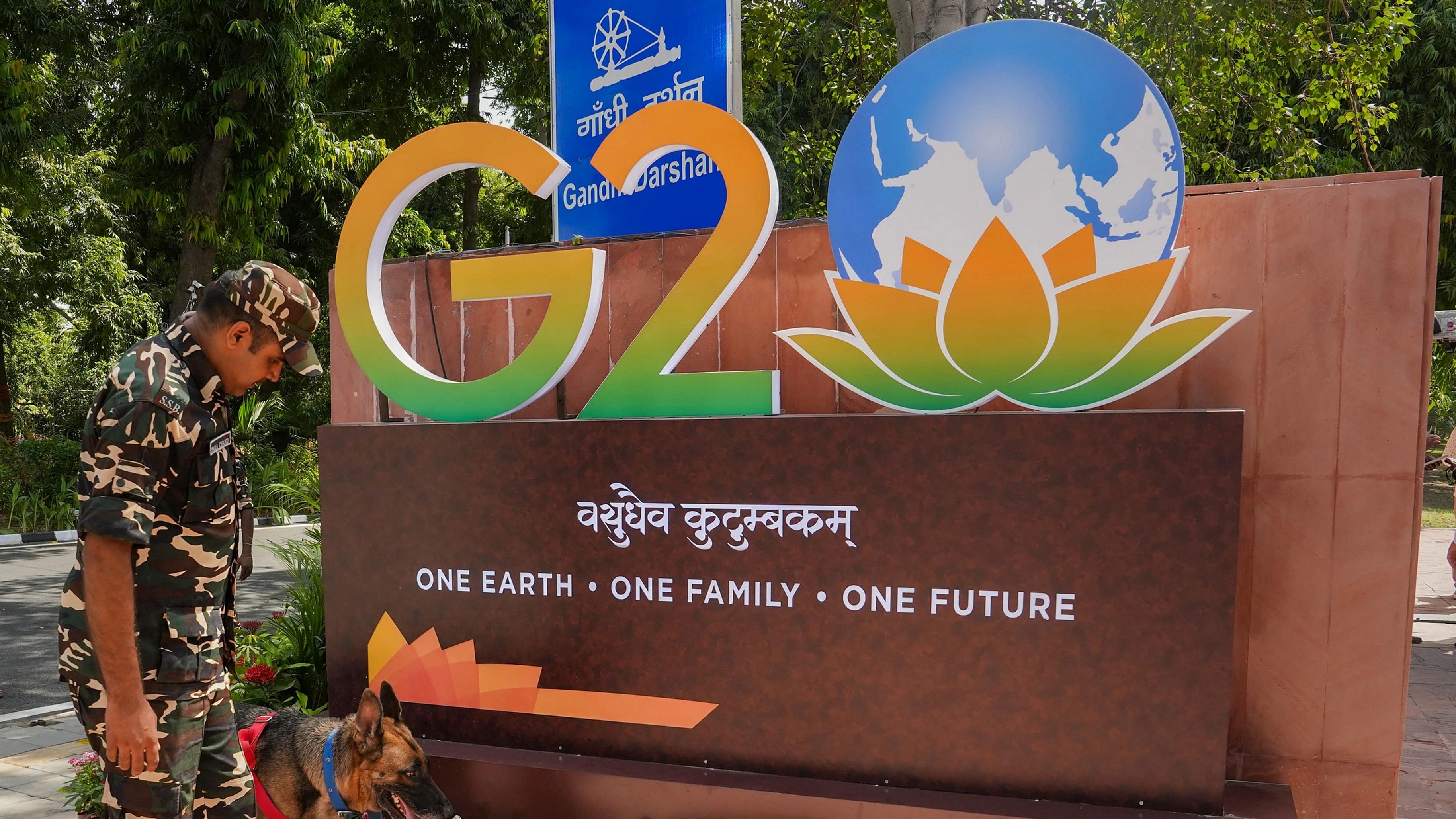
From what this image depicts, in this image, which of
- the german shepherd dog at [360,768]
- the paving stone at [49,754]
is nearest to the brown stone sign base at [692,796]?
the german shepherd dog at [360,768]

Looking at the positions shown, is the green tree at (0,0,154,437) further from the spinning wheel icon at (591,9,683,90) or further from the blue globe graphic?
the blue globe graphic

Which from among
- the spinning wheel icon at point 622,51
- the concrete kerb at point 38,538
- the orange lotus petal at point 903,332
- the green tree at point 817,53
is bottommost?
the concrete kerb at point 38,538

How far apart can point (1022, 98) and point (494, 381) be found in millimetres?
2116

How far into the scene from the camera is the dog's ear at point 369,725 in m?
3.09

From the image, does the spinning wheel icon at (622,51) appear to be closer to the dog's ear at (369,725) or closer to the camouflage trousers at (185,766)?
the dog's ear at (369,725)

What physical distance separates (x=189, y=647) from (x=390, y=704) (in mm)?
804

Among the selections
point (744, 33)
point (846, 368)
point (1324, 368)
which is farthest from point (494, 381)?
point (744, 33)

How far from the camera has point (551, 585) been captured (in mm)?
3770

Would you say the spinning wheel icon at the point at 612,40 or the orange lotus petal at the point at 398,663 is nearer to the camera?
the orange lotus petal at the point at 398,663

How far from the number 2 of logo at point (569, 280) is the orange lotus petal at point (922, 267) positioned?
1.50ft

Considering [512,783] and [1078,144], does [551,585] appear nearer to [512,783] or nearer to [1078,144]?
[512,783]

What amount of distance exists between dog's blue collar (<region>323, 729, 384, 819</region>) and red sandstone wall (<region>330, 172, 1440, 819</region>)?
112 inches

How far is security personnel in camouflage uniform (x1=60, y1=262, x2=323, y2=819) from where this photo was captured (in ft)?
7.74

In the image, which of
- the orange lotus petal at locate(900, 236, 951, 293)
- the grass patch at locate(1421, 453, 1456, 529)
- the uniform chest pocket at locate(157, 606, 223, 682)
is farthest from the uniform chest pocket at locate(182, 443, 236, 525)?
the grass patch at locate(1421, 453, 1456, 529)
